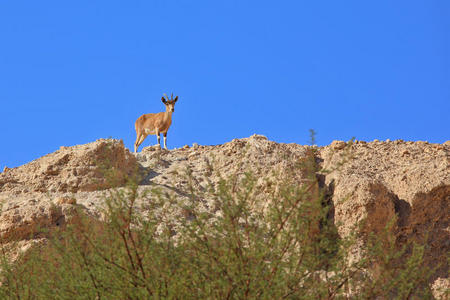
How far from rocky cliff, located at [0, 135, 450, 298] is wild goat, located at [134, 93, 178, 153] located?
24.8ft

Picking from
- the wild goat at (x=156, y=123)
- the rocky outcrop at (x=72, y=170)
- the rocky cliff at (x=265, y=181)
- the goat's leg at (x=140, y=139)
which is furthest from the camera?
the goat's leg at (x=140, y=139)

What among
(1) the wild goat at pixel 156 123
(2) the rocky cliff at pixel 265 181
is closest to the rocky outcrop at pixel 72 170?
(2) the rocky cliff at pixel 265 181

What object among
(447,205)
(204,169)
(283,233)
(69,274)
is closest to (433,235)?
(447,205)

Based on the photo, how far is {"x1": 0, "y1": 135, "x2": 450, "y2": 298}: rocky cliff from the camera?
11422 millimetres

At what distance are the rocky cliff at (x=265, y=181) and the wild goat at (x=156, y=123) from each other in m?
7.57

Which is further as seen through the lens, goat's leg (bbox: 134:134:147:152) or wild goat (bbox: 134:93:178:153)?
goat's leg (bbox: 134:134:147:152)

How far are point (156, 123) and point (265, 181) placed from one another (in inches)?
478

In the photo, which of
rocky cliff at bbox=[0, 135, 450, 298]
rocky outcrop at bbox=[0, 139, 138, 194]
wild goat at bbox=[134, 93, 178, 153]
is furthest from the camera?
wild goat at bbox=[134, 93, 178, 153]

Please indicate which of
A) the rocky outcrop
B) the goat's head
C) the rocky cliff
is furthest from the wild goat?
the rocky outcrop

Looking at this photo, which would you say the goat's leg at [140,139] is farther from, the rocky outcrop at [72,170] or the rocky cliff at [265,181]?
the rocky outcrop at [72,170]

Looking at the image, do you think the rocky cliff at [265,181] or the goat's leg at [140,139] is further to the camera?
the goat's leg at [140,139]

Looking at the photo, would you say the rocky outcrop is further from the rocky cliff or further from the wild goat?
the wild goat

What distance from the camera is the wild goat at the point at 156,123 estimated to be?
23.7 meters

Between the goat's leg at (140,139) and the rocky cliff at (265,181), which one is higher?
the goat's leg at (140,139)
